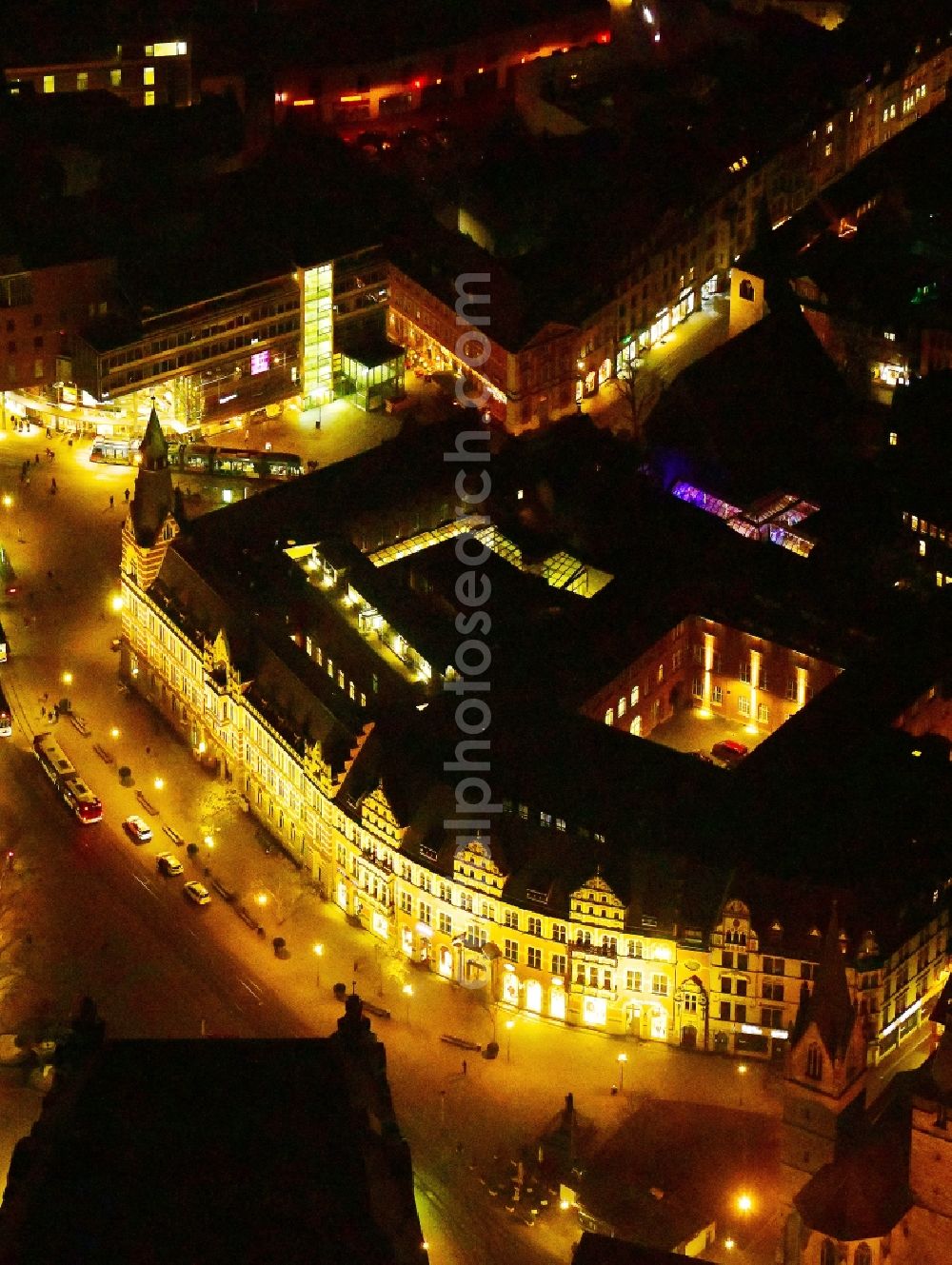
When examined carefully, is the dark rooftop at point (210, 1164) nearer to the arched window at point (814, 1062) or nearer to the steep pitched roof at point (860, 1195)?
the steep pitched roof at point (860, 1195)

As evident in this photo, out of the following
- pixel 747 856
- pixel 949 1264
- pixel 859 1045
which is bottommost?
pixel 949 1264

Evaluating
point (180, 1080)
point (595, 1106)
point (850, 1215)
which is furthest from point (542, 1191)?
point (180, 1080)

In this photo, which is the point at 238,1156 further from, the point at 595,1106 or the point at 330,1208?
the point at 595,1106

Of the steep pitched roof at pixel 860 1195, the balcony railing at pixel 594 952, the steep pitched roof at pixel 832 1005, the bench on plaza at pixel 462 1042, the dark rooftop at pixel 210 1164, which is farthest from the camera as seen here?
the bench on plaza at pixel 462 1042

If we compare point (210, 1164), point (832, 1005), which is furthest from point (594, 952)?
point (210, 1164)

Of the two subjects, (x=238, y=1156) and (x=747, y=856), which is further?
(x=747, y=856)

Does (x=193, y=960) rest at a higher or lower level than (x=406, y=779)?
lower

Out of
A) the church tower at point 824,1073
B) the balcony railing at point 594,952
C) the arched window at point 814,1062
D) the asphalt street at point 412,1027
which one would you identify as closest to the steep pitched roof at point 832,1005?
the church tower at point 824,1073

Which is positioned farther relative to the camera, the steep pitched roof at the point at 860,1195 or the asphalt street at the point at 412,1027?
the asphalt street at the point at 412,1027

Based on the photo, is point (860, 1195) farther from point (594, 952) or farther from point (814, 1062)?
point (594, 952)
